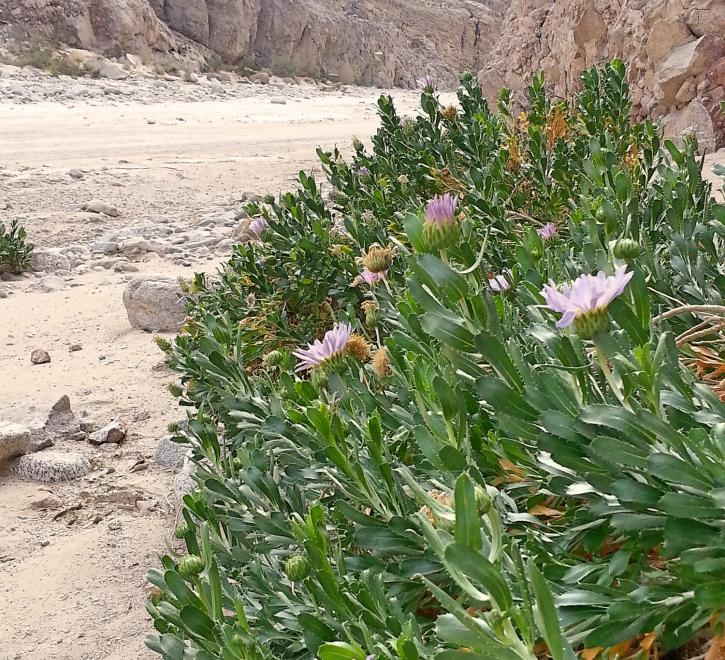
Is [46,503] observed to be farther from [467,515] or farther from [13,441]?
[467,515]

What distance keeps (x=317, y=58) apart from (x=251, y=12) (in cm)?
255

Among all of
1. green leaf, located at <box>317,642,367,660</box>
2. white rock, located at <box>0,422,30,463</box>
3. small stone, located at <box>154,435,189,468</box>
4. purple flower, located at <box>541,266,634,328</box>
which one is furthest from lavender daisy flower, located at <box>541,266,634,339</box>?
white rock, located at <box>0,422,30,463</box>

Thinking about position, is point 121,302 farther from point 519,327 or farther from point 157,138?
point 157,138

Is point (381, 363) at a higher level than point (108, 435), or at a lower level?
higher

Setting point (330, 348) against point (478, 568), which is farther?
point (330, 348)

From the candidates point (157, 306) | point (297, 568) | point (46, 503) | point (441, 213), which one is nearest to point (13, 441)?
point (46, 503)

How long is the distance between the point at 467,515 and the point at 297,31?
2726cm

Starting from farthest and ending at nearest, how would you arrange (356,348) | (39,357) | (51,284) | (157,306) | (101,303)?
1. (51,284)
2. (101,303)
3. (157,306)
4. (39,357)
5. (356,348)

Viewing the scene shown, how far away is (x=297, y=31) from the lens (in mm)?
26203

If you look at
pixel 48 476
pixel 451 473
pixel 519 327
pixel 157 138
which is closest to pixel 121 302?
pixel 48 476

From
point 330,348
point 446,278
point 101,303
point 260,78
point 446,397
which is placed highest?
point 446,278

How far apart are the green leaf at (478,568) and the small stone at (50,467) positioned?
271 cm

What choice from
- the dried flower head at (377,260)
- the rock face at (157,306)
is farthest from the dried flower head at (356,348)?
the rock face at (157,306)

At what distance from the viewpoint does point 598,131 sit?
297cm
